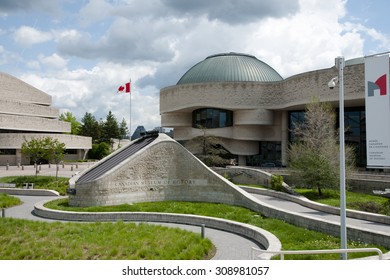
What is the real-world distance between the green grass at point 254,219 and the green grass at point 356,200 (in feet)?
22.1

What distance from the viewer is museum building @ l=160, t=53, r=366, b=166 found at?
1708 inches

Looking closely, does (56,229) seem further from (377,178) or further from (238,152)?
(238,152)

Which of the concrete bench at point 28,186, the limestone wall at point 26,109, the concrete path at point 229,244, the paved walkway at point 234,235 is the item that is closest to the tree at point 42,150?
the concrete bench at point 28,186

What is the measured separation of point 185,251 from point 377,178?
22418mm

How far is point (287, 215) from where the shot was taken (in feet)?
57.0

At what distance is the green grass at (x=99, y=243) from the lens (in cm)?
1188

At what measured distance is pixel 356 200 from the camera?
80.3ft

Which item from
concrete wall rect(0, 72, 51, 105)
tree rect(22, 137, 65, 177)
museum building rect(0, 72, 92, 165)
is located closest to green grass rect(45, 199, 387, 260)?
tree rect(22, 137, 65, 177)

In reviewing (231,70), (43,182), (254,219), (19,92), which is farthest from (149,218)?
(19,92)

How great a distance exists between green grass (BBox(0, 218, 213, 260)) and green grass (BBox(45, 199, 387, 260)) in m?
3.38

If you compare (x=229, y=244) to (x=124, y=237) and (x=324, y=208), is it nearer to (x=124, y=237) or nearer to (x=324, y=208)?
(x=124, y=237)

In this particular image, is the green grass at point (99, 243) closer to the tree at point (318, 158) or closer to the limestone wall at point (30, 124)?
the tree at point (318, 158)

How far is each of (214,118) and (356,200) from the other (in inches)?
1240

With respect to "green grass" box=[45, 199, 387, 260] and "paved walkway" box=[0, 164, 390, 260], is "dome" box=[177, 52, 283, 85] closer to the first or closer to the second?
"paved walkway" box=[0, 164, 390, 260]
